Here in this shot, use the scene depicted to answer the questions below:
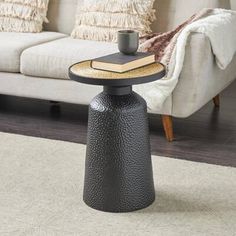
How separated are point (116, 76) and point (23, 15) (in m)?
1.75

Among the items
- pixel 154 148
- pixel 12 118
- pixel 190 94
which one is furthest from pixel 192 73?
pixel 12 118

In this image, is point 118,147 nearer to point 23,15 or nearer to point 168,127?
point 168,127

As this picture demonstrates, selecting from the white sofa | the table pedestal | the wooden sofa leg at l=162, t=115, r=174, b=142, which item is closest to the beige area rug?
the table pedestal

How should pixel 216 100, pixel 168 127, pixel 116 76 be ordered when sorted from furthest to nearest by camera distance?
pixel 216 100
pixel 168 127
pixel 116 76

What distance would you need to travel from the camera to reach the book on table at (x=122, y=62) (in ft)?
7.00

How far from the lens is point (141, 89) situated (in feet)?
9.61

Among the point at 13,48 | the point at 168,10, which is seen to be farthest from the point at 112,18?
the point at 13,48

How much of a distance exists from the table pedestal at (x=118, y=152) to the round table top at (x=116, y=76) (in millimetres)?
87

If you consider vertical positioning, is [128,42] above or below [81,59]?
above

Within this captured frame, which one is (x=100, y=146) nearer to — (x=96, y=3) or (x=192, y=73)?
(x=192, y=73)

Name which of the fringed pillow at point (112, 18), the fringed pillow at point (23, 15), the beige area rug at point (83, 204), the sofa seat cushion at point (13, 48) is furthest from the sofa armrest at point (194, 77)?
the fringed pillow at point (23, 15)

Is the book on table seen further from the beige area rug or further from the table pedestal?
the beige area rug

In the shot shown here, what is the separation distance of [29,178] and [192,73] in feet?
3.16

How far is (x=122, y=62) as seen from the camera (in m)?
2.14
